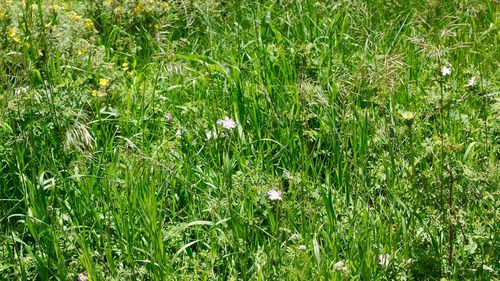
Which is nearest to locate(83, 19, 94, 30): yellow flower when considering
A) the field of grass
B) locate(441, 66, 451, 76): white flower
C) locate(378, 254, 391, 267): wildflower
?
the field of grass

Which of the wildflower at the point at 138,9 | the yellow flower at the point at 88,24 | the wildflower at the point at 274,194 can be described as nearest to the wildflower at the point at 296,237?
the wildflower at the point at 274,194

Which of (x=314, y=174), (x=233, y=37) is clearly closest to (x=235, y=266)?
(x=314, y=174)

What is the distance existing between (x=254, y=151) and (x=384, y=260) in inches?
39.3

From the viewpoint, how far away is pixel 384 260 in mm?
2686

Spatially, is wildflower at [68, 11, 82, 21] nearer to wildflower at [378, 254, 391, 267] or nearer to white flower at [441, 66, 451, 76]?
white flower at [441, 66, 451, 76]

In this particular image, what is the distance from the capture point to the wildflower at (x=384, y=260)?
2.68 meters

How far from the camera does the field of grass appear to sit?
9.09 feet

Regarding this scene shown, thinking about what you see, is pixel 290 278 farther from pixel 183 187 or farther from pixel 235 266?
pixel 183 187

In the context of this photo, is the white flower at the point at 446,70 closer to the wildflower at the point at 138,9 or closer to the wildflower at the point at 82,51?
the wildflower at the point at 82,51

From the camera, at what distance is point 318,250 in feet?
8.72

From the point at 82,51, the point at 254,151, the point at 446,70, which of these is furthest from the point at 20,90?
the point at 446,70

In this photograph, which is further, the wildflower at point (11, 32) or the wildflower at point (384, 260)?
the wildflower at point (11, 32)

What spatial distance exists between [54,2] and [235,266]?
8.25ft

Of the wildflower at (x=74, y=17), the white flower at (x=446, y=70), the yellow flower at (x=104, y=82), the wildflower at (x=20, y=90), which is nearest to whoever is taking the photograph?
the wildflower at (x=20, y=90)
